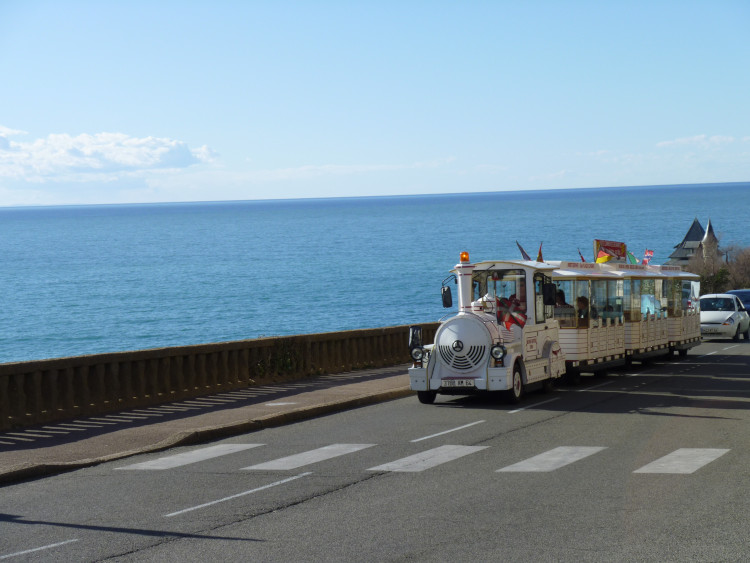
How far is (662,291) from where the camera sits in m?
27.7

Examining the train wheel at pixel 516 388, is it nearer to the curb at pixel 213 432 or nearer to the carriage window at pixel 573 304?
the curb at pixel 213 432

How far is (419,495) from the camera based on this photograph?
31.8 feet

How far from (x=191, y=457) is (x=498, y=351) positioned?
646cm

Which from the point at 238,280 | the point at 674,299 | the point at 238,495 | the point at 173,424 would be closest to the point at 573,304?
the point at 674,299

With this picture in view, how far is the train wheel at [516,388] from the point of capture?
17.5 m

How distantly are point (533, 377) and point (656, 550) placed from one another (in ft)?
37.0

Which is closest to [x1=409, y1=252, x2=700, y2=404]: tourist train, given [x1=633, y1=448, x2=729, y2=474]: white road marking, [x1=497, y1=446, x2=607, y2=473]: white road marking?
[x1=497, y1=446, x2=607, y2=473]: white road marking

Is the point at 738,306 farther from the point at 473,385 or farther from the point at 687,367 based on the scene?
the point at 473,385

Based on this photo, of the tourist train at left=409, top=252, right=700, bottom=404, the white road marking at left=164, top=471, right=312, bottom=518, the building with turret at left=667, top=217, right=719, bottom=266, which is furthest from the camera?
the building with turret at left=667, top=217, right=719, bottom=266

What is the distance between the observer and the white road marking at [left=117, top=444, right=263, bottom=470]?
39.4 feet

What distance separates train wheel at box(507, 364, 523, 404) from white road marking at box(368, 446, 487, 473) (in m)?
4.89

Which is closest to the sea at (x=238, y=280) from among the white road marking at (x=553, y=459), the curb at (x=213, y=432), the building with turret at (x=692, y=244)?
the building with turret at (x=692, y=244)

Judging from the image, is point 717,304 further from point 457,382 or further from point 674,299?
point 457,382

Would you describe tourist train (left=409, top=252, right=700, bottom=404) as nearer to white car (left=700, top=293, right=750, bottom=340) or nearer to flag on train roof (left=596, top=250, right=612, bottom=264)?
flag on train roof (left=596, top=250, right=612, bottom=264)
